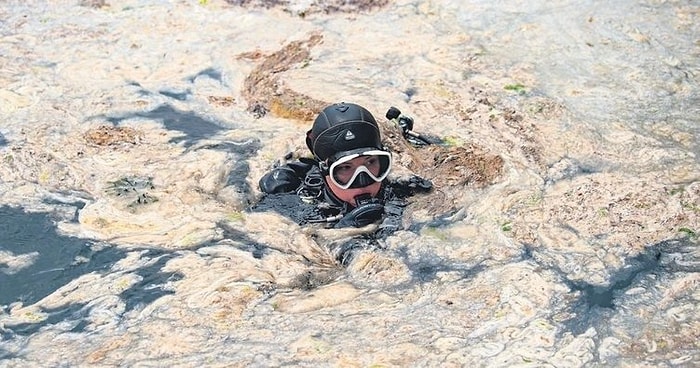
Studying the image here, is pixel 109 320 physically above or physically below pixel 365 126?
below

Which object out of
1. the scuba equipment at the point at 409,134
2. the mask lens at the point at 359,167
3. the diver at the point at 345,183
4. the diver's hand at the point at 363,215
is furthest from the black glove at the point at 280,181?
the scuba equipment at the point at 409,134

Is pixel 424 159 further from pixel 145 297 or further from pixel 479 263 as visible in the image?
pixel 145 297

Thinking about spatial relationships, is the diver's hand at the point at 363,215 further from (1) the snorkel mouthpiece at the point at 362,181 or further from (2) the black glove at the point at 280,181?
(2) the black glove at the point at 280,181

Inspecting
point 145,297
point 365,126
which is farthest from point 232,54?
point 145,297

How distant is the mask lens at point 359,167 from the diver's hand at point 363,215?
0.18 meters

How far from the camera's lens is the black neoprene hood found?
18.5 feet

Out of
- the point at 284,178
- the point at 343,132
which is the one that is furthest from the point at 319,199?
the point at 343,132

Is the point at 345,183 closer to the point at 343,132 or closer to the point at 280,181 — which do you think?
the point at 343,132

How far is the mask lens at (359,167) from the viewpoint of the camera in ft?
18.4

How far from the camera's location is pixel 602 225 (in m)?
5.41

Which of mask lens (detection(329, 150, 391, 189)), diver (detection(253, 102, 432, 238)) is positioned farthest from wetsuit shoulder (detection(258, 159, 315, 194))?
mask lens (detection(329, 150, 391, 189))

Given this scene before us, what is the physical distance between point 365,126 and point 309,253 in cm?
90

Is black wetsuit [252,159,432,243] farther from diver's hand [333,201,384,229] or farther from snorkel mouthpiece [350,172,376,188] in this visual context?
snorkel mouthpiece [350,172,376,188]

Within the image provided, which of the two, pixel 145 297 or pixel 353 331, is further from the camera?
pixel 145 297
